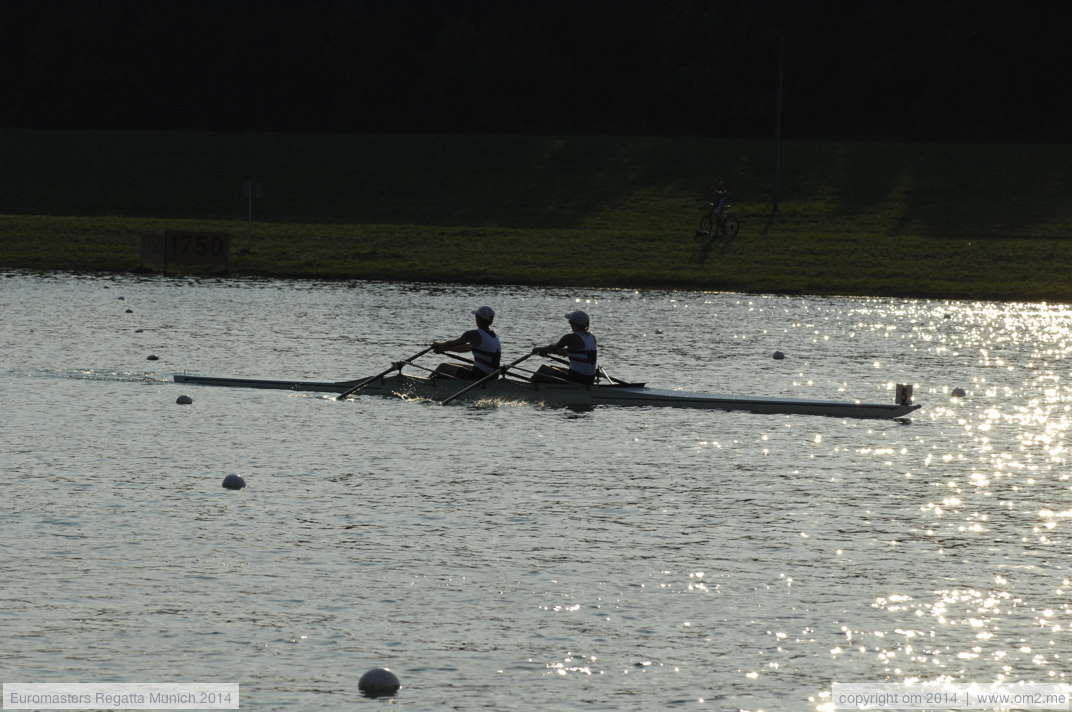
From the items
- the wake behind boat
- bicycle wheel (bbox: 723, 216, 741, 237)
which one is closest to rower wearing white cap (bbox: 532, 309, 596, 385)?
the wake behind boat

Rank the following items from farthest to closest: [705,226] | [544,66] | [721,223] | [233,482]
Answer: [544,66] < [705,226] < [721,223] < [233,482]

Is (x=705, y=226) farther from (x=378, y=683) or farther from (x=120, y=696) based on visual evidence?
(x=120, y=696)

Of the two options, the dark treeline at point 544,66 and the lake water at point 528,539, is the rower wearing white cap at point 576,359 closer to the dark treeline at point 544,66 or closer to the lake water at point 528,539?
the lake water at point 528,539

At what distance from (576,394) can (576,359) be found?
0.53 metres

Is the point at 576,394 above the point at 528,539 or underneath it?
above

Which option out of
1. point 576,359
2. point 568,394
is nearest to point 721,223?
point 576,359

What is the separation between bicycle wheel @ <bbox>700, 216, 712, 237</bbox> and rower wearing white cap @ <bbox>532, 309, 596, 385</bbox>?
89.6 ft

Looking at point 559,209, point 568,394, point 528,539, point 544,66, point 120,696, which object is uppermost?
point 544,66

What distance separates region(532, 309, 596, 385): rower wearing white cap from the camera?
20562 mm

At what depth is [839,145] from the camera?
66.9m

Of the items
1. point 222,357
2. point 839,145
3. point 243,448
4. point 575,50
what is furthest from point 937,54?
point 243,448

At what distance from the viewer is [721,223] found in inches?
1909

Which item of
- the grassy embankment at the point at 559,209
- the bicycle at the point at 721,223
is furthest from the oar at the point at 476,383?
the bicycle at the point at 721,223

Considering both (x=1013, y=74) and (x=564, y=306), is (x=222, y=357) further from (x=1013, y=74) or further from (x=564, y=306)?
(x=1013, y=74)
